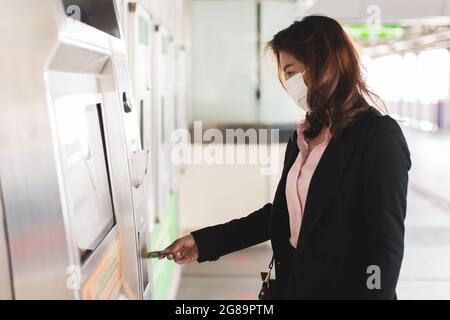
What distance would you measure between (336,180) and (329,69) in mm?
238

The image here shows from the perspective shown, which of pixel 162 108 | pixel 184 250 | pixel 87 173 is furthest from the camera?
pixel 162 108

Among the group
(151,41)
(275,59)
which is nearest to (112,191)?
(275,59)

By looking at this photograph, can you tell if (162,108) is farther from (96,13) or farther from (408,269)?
(408,269)

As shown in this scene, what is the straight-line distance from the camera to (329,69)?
1.09m

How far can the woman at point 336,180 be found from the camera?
1.02 m

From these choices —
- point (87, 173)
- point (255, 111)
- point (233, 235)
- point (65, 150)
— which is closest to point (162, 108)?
point (233, 235)

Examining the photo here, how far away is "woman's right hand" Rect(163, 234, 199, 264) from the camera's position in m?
1.33

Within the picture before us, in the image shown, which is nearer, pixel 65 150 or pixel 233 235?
pixel 65 150

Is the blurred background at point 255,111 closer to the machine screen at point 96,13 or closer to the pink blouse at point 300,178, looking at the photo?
the pink blouse at point 300,178

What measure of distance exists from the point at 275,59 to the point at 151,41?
1114 mm

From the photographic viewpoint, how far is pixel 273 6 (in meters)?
5.11

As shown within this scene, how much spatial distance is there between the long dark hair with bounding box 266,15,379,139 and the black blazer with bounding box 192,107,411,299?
4 centimetres

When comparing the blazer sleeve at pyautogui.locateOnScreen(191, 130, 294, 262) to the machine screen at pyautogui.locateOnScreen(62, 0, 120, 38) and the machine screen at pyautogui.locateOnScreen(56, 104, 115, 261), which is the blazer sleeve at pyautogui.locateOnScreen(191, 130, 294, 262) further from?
the machine screen at pyautogui.locateOnScreen(62, 0, 120, 38)
